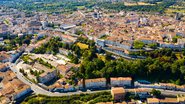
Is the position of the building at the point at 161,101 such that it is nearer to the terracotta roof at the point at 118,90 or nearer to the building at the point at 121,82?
the terracotta roof at the point at 118,90

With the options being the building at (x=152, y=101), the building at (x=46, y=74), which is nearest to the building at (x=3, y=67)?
the building at (x=46, y=74)

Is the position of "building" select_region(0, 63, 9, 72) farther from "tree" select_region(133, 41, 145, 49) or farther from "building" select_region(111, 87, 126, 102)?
"tree" select_region(133, 41, 145, 49)

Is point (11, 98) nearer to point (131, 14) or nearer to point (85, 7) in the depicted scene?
point (131, 14)

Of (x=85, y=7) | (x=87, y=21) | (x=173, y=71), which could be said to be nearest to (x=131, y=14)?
(x=87, y=21)

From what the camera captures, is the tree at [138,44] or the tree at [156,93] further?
the tree at [138,44]

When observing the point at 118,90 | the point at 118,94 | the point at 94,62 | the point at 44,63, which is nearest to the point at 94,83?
the point at 118,90

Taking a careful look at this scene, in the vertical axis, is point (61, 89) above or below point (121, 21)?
below

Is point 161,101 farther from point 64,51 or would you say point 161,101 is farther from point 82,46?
point 64,51
